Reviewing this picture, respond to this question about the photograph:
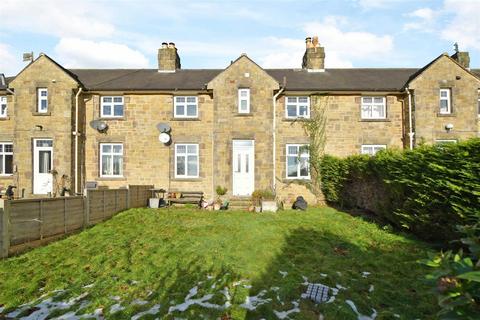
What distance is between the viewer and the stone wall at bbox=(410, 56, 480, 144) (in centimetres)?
1656

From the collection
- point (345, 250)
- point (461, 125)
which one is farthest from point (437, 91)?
point (345, 250)

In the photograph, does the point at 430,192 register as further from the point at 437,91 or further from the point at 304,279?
the point at 437,91

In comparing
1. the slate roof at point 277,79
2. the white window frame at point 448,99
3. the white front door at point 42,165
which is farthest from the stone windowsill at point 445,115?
the white front door at point 42,165

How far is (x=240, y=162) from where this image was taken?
55.2ft

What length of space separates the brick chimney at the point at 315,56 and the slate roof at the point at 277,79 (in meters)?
0.49

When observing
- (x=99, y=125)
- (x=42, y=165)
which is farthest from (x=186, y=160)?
(x=42, y=165)

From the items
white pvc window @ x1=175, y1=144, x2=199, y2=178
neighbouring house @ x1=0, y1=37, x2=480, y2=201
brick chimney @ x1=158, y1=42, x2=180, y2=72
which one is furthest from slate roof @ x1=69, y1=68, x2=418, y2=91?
white pvc window @ x1=175, y1=144, x2=199, y2=178

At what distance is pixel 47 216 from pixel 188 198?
312 inches

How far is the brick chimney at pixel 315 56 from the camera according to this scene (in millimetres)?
20109

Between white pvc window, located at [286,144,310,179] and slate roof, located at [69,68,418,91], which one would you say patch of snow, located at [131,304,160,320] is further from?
slate roof, located at [69,68,418,91]

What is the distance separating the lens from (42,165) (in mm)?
16641

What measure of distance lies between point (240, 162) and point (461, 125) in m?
11.6

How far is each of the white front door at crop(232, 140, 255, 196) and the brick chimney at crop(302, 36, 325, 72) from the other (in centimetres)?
724

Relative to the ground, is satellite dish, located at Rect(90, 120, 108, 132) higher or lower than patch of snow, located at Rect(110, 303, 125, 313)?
higher
